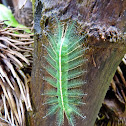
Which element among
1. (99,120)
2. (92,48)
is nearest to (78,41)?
(92,48)

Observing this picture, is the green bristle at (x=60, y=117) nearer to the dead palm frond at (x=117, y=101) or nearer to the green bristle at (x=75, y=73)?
the green bristle at (x=75, y=73)

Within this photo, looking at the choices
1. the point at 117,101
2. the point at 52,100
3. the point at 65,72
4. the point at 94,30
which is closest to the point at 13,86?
the point at 52,100

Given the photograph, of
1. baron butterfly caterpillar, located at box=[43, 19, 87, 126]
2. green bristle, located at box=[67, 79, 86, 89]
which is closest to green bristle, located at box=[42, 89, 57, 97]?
baron butterfly caterpillar, located at box=[43, 19, 87, 126]

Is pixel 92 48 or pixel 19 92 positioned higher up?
pixel 92 48

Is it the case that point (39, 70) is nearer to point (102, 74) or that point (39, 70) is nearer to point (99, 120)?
point (102, 74)

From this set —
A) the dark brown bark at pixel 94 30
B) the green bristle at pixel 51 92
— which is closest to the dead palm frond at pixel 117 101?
the dark brown bark at pixel 94 30
